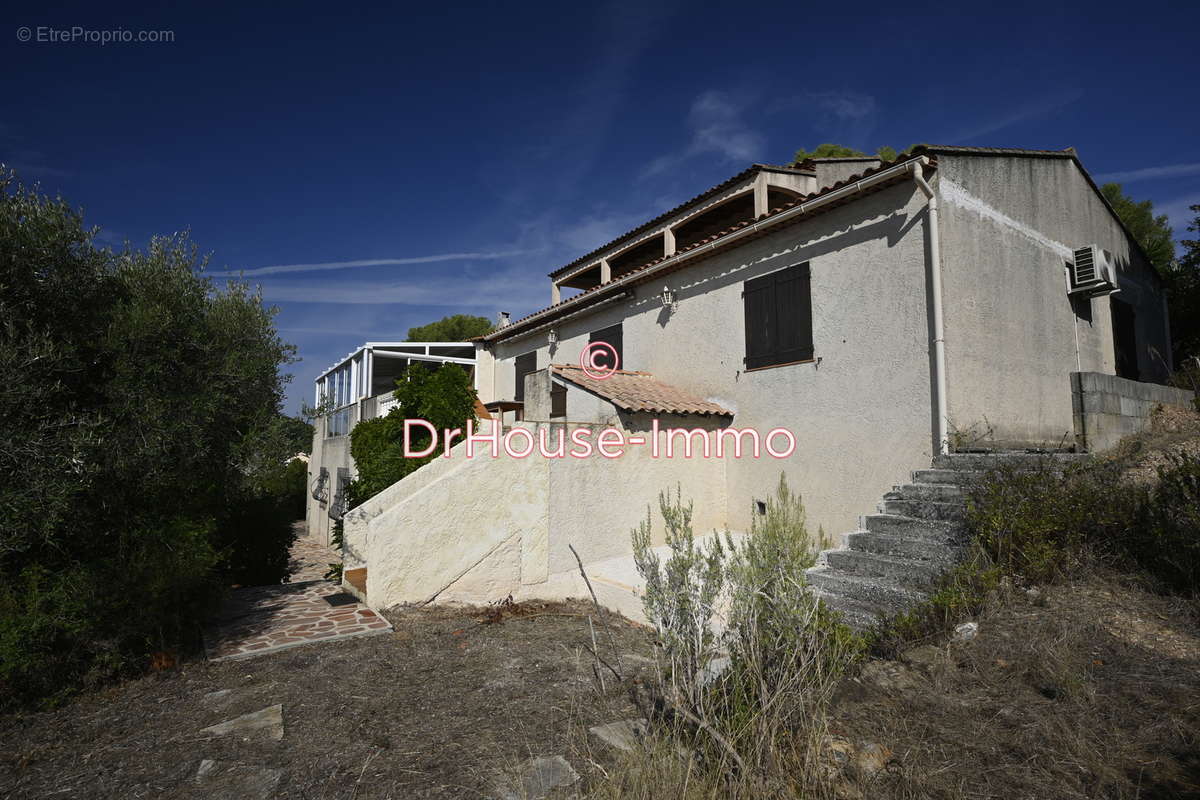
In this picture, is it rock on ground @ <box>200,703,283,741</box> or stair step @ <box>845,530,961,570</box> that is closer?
rock on ground @ <box>200,703,283,741</box>

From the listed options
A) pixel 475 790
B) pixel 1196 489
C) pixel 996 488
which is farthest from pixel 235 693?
pixel 1196 489

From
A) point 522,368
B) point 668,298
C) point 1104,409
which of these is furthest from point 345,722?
point 522,368

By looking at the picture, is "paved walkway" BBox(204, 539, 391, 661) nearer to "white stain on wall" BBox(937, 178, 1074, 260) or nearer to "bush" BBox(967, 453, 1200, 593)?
"bush" BBox(967, 453, 1200, 593)

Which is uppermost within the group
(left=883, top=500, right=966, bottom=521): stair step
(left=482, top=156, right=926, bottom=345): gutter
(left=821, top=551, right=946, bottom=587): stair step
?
(left=482, top=156, right=926, bottom=345): gutter

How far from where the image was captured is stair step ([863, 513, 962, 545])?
17.7ft

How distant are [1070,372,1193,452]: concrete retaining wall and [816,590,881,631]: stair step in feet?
16.1

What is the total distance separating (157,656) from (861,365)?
26.9 feet

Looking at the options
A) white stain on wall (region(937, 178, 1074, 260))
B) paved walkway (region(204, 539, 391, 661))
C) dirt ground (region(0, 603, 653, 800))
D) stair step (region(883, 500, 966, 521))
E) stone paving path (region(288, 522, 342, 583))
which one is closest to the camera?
dirt ground (region(0, 603, 653, 800))

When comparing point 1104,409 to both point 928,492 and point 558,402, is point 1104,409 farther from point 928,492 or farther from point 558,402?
point 558,402

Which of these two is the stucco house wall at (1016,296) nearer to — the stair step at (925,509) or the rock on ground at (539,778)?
the stair step at (925,509)

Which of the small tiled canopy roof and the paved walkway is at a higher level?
the small tiled canopy roof

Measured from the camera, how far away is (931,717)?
3.31m

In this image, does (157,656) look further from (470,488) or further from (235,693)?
(470,488)
